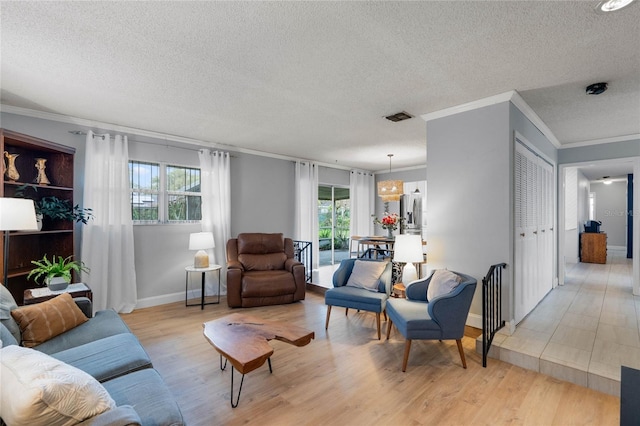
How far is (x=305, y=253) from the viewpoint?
6.39 m

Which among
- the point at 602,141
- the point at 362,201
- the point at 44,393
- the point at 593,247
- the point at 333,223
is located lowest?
the point at 593,247

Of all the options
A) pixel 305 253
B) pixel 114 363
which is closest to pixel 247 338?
pixel 114 363

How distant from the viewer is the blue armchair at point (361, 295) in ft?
11.0

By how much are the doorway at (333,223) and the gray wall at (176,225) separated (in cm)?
131

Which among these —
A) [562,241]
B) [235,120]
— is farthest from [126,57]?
[562,241]

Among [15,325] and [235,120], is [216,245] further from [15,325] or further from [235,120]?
[15,325]

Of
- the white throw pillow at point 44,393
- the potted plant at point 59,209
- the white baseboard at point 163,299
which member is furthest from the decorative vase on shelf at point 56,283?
the white throw pillow at point 44,393

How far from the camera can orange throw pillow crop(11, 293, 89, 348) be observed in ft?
7.17

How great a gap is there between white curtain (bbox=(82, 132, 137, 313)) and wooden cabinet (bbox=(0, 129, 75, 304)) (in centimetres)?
26

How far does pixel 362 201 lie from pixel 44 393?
7.36 metres

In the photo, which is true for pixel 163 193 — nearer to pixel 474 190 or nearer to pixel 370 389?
pixel 370 389

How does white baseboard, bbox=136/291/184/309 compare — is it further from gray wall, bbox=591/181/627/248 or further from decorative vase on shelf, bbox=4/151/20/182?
gray wall, bbox=591/181/627/248

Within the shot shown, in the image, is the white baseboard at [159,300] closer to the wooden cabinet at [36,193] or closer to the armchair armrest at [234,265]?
the armchair armrest at [234,265]

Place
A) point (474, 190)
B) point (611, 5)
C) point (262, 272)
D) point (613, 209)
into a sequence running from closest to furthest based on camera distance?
point (611, 5)
point (474, 190)
point (262, 272)
point (613, 209)
